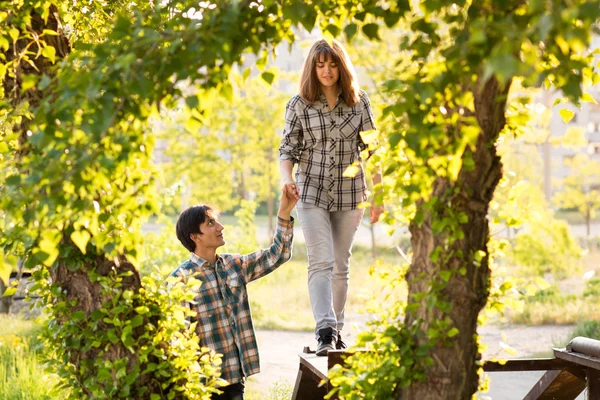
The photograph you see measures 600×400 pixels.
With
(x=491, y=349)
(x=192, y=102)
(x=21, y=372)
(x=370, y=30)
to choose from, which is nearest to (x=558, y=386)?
(x=370, y=30)

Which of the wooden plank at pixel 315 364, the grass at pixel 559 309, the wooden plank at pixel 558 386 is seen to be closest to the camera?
the wooden plank at pixel 315 364

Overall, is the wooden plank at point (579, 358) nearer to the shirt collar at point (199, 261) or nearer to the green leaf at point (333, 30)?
the shirt collar at point (199, 261)

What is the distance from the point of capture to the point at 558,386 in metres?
4.99

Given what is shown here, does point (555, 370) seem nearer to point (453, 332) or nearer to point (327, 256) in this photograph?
point (327, 256)

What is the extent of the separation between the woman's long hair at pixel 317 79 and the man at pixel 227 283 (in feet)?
2.16

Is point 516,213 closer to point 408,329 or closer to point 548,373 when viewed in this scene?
point 408,329

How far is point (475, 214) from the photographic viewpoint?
305 cm

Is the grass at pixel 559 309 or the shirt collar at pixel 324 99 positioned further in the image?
the grass at pixel 559 309

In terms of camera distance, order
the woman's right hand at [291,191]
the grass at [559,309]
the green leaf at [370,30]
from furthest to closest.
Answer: the grass at [559,309] → the woman's right hand at [291,191] → the green leaf at [370,30]

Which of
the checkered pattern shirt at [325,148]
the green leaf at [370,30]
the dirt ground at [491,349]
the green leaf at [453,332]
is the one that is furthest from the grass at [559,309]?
the green leaf at [370,30]

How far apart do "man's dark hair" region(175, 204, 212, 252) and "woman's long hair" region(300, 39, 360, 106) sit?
0.81 meters

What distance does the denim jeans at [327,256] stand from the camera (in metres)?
4.61

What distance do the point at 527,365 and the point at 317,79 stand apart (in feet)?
5.96

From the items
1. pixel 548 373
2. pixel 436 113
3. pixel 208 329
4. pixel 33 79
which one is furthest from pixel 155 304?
pixel 548 373
